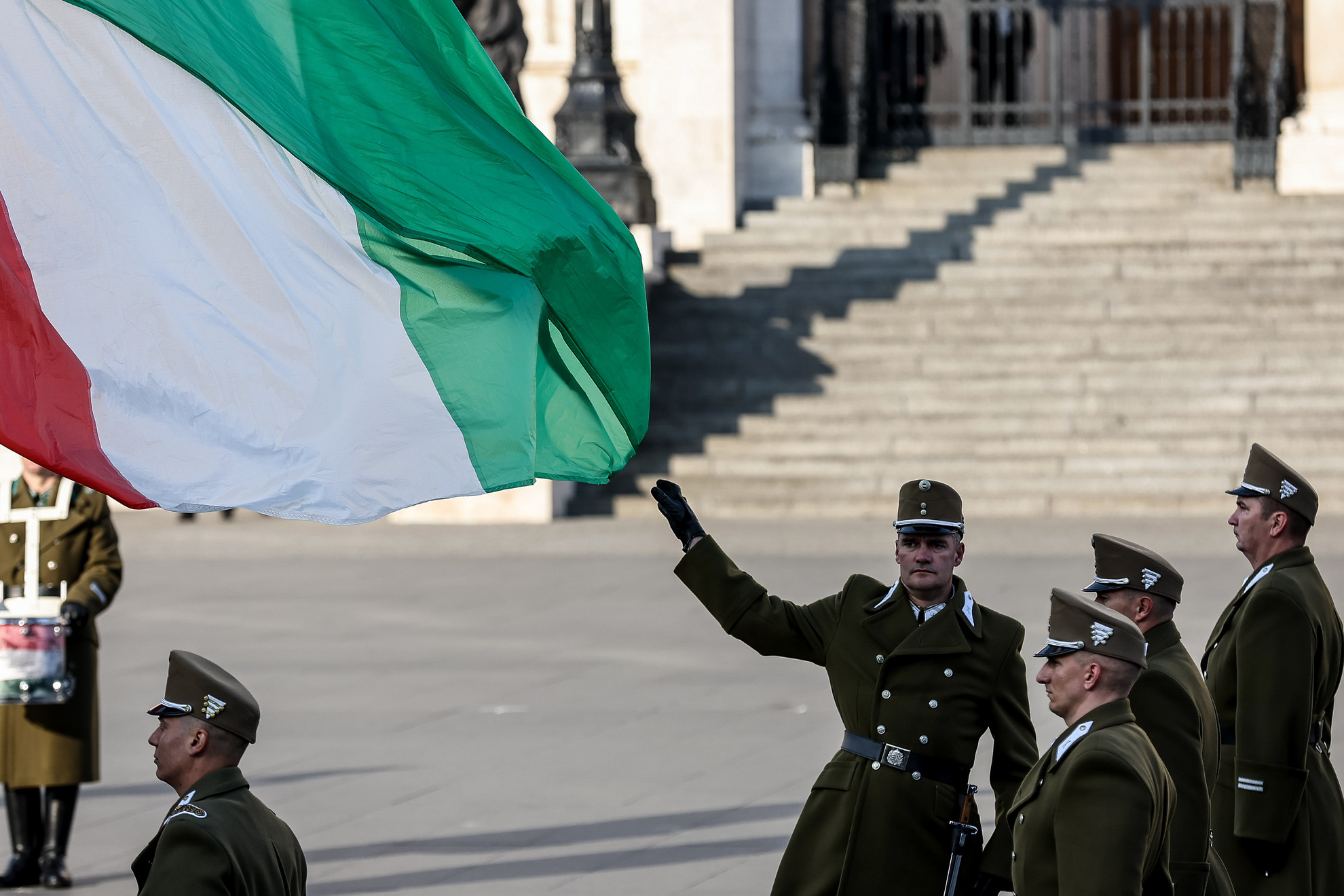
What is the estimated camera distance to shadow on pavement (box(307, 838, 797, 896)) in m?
6.87

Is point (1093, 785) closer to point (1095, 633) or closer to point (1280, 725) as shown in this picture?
point (1095, 633)

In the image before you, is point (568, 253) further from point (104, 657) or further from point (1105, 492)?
point (1105, 492)

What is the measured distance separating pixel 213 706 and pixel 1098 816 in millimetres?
1776

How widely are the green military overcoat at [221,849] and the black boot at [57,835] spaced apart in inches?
126

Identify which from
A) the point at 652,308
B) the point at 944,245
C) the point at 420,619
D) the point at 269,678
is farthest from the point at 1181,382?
the point at 269,678

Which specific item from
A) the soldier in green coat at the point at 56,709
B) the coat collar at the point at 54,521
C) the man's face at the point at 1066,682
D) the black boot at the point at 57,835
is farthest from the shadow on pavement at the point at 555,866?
the man's face at the point at 1066,682

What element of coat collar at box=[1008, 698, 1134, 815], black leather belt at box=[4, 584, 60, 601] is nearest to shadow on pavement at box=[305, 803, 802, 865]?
black leather belt at box=[4, 584, 60, 601]

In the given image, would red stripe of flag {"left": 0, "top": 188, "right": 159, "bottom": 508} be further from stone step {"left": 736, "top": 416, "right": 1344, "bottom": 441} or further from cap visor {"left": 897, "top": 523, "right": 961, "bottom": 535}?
stone step {"left": 736, "top": 416, "right": 1344, "bottom": 441}

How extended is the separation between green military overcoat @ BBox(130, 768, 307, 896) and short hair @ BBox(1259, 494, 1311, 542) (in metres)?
2.86

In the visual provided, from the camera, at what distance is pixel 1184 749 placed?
4.54 metres

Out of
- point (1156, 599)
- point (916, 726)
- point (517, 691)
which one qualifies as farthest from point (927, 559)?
point (517, 691)

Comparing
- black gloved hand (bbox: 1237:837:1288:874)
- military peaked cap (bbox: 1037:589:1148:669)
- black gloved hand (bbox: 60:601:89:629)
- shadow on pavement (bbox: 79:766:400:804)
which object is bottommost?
shadow on pavement (bbox: 79:766:400:804)

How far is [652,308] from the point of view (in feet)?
67.8

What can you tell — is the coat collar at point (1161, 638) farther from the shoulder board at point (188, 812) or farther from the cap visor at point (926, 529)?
the shoulder board at point (188, 812)
